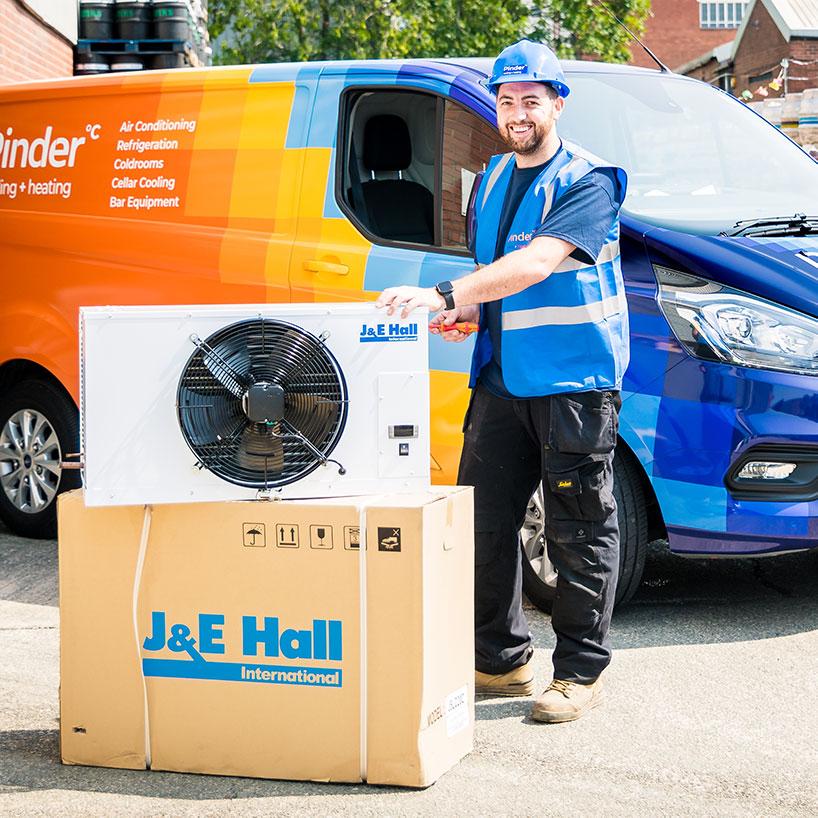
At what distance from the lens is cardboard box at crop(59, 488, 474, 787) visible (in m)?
3.58

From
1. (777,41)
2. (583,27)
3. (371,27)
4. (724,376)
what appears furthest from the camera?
(777,41)

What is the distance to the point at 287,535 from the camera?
362 cm

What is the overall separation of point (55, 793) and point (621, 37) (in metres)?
32.0

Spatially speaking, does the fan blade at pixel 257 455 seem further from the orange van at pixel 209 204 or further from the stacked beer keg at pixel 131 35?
the stacked beer keg at pixel 131 35

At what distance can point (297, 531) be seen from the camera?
3.61 meters

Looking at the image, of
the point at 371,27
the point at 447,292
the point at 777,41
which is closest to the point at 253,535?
the point at 447,292

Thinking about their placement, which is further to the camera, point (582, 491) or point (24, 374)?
point (24, 374)

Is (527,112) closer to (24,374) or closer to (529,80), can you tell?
(529,80)

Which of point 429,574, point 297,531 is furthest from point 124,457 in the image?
point 429,574

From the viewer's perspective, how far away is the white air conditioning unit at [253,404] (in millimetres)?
3574

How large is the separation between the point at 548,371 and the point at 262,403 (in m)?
0.95

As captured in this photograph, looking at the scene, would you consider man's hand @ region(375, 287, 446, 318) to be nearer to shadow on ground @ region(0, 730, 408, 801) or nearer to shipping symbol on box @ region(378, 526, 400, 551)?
shipping symbol on box @ region(378, 526, 400, 551)

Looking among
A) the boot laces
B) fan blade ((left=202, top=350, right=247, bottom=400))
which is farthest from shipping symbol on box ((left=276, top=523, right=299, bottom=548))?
the boot laces

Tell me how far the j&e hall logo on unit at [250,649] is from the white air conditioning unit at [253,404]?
0.35m
